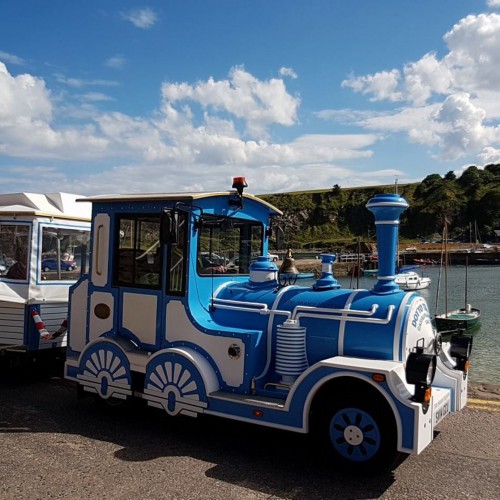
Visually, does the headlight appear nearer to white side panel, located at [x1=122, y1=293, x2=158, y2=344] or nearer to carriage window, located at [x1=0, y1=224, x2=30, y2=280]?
white side panel, located at [x1=122, y1=293, x2=158, y2=344]

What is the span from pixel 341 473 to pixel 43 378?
A: 5.28m

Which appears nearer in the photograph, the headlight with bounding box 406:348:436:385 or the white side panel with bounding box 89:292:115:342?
the headlight with bounding box 406:348:436:385

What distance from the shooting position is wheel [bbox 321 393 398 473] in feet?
14.9

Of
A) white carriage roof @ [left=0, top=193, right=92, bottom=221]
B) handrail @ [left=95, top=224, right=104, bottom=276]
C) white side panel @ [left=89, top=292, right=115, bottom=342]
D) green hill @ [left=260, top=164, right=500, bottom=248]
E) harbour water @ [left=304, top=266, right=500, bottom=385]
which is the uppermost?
green hill @ [left=260, top=164, right=500, bottom=248]

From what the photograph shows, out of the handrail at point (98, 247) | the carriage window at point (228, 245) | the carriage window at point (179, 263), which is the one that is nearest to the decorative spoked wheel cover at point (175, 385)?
the carriage window at point (179, 263)

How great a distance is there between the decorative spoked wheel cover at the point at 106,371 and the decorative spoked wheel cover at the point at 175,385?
41cm

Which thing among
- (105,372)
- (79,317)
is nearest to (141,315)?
(105,372)

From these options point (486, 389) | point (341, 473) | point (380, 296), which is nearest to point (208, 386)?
point (341, 473)

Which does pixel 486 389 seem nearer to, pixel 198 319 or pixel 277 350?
pixel 277 350

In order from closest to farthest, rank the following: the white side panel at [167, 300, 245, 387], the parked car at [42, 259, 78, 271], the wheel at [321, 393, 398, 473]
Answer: the wheel at [321, 393, 398, 473]
the white side panel at [167, 300, 245, 387]
the parked car at [42, 259, 78, 271]

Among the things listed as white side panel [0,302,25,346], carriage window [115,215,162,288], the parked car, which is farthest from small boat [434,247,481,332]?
carriage window [115,215,162,288]

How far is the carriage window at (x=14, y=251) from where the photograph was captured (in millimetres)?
8133

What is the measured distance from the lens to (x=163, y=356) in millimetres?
5551

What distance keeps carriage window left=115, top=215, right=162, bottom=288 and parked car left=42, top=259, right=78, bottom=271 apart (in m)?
2.63
